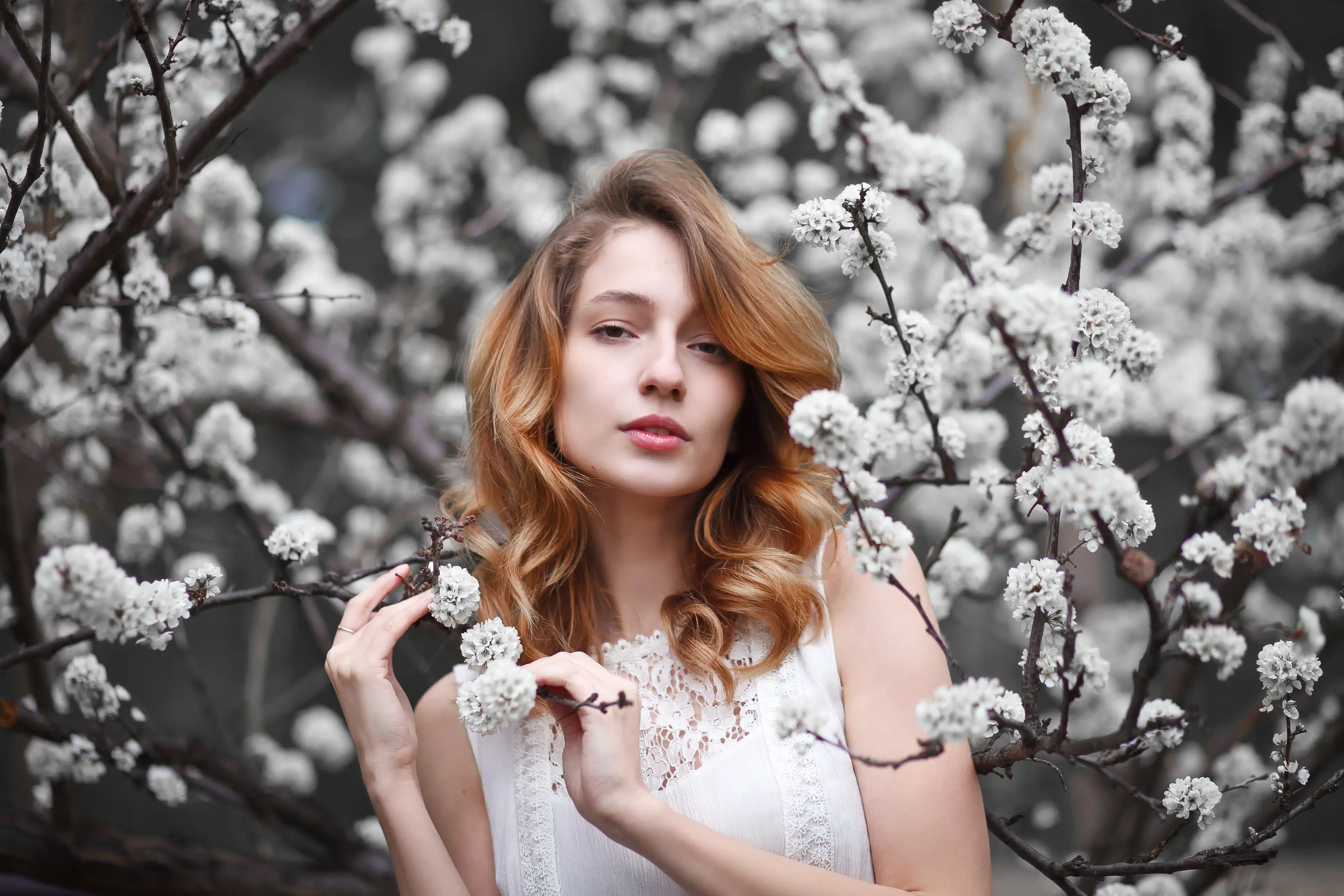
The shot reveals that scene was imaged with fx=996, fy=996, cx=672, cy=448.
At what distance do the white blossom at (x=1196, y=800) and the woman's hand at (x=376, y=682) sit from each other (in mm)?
855

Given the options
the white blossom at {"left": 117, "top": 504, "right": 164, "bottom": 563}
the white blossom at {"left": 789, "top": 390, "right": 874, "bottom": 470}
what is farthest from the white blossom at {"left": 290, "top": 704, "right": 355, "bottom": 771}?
the white blossom at {"left": 789, "top": 390, "right": 874, "bottom": 470}

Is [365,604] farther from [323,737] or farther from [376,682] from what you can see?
[323,737]

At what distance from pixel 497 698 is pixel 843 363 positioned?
81.9 inches

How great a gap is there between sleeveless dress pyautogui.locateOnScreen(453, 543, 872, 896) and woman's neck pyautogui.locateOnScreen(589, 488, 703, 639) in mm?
46

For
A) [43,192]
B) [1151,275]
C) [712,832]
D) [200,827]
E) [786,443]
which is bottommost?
[200,827]

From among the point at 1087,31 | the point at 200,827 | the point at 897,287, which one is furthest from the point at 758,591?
the point at 200,827

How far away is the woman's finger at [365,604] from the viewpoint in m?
1.28

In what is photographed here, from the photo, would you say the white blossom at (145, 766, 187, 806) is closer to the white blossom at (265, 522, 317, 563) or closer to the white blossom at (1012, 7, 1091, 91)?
the white blossom at (265, 522, 317, 563)

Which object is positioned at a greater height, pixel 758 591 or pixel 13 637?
pixel 758 591

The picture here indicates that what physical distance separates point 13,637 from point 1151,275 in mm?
3066

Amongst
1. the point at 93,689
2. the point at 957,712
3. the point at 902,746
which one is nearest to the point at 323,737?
the point at 93,689

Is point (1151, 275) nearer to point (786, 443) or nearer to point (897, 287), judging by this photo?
point (897, 287)

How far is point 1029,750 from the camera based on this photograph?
39.4 inches

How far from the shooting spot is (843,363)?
2.85 meters
